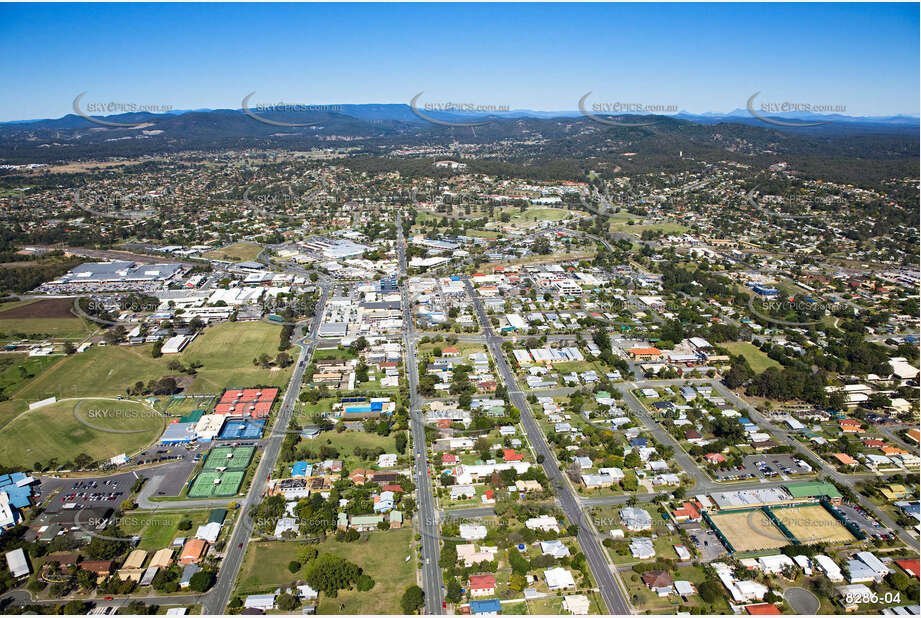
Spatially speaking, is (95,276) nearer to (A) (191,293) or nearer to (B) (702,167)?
(A) (191,293)

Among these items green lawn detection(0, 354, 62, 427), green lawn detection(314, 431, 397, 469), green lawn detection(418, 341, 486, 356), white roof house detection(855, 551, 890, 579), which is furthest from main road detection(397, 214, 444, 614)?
green lawn detection(0, 354, 62, 427)

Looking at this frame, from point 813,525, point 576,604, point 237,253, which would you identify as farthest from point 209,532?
point 237,253

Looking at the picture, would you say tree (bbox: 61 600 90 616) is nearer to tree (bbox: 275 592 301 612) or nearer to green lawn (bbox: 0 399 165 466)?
tree (bbox: 275 592 301 612)

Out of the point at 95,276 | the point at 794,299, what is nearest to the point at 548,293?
the point at 794,299

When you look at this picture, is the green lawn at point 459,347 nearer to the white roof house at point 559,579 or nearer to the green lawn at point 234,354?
the green lawn at point 234,354

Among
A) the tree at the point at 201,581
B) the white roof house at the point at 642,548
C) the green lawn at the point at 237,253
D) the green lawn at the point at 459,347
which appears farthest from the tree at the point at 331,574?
the green lawn at the point at 237,253

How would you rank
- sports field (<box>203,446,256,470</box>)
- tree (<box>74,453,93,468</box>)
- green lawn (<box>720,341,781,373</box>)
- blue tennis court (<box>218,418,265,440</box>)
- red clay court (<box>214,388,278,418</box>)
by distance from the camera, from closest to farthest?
tree (<box>74,453,93,468</box>), sports field (<box>203,446,256,470</box>), blue tennis court (<box>218,418,265,440</box>), red clay court (<box>214,388,278,418</box>), green lawn (<box>720,341,781,373</box>)

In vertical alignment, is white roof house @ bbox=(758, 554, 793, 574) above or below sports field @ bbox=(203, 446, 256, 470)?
below
